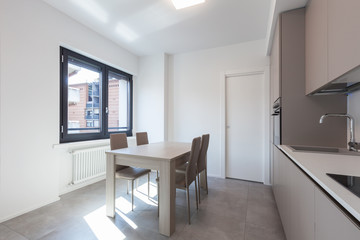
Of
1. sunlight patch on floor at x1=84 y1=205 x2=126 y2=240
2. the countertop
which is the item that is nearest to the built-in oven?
the countertop

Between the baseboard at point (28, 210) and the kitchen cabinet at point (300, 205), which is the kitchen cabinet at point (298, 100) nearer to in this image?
the kitchen cabinet at point (300, 205)

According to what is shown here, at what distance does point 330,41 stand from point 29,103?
10.4ft

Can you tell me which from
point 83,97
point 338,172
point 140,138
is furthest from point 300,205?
point 83,97

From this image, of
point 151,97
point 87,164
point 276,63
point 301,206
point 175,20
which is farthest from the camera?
point 151,97

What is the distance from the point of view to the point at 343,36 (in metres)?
1.01

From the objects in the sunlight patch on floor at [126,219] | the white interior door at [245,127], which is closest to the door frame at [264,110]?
the white interior door at [245,127]

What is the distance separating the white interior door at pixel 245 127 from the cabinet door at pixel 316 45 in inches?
51.2

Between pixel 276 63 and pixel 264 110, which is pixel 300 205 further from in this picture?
pixel 264 110

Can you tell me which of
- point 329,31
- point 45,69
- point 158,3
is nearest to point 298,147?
point 329,31

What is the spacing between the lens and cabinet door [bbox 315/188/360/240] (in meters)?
0.52

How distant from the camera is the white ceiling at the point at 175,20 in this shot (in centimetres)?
210

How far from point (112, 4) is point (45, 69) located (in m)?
1.28

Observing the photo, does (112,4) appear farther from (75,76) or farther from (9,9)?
(75,76)

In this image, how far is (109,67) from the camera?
3.29 metres
